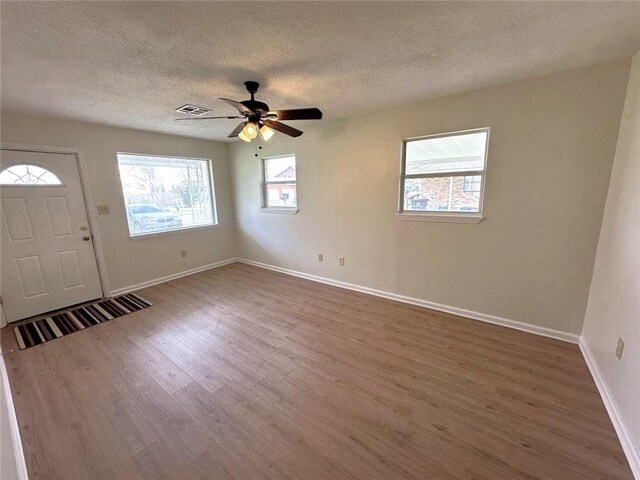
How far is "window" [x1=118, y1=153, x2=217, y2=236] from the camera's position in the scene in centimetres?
396

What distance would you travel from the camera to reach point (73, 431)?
5.46 feet

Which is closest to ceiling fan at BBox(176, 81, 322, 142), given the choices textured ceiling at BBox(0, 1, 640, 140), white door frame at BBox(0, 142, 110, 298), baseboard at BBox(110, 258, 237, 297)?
textured ceiling at BBox(0, 1, 640, 140)

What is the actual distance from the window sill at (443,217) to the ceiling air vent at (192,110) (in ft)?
Answer: 8.41

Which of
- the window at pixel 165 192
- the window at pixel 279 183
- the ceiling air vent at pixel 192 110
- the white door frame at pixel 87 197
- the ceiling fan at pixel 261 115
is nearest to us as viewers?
the ceiling fan at pixel 261 115

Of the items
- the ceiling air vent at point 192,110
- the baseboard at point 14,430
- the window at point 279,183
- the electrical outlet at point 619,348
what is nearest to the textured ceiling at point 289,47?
the ceiling air vent at point 192,110

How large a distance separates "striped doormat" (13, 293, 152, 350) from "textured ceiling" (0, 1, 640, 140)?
2317 mm

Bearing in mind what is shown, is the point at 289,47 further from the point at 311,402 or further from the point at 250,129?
the point at 311,402

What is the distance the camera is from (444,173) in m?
2.88

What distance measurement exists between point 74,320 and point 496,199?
A: 4.82 meters

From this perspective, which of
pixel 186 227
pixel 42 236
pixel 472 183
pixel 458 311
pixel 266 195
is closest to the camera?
pixel 472 183

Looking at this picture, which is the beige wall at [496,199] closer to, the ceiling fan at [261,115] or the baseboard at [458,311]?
the baseboard at [458,311]

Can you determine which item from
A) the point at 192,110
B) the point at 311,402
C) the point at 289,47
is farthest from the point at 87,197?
the point at 311,402

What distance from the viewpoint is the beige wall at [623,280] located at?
155cm

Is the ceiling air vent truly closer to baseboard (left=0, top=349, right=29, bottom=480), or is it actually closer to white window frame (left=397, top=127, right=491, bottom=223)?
white window frame (left=397, top=127, right=491, bottom=223)
